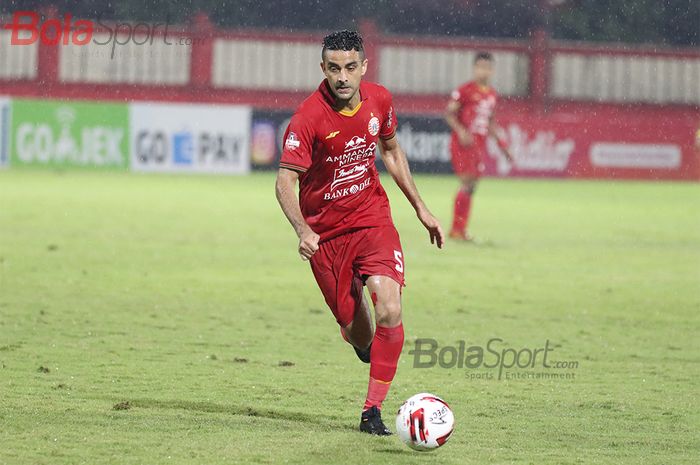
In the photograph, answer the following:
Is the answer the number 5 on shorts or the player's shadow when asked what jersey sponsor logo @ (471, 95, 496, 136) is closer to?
→ the number 5 on shorts

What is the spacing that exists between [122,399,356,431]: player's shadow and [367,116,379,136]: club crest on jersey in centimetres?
141

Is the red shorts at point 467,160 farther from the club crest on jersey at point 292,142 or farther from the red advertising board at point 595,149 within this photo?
the red advertising board at point 595,149

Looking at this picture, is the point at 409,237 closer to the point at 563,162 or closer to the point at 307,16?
the point at 563,162

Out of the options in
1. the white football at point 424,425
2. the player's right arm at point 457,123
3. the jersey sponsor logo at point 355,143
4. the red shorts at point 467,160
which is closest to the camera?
the white football at point 424,425

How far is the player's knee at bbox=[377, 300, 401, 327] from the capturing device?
6.04 meters

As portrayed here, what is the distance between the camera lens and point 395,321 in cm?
605

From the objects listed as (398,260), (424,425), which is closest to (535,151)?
(398,260)

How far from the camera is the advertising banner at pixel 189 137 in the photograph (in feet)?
91.1

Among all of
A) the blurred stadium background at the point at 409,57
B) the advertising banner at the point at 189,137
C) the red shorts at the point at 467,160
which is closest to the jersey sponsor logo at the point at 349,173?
the red shorts at the point at 467,160

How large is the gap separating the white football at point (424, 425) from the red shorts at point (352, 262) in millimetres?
891

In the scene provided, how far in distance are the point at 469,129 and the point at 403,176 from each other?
31.6 ft

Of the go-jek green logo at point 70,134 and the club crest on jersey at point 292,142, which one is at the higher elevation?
the club crest on jersey at point 292,142

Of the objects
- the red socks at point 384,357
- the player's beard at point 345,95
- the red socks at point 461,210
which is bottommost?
the red socks at point 461,210

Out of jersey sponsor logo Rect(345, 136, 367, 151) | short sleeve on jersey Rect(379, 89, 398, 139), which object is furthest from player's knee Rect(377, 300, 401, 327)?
short sleeve on jersey Rect(379, 89, 398, 139)
